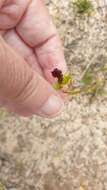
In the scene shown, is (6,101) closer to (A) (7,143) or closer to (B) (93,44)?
(A) (7,143)

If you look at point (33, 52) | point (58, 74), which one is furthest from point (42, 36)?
point (58, 74)

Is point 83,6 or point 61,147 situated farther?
point 83,6

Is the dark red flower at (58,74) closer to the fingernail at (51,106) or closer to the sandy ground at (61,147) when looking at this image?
the fingernail at (51,106)

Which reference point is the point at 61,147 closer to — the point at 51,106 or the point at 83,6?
the point at 51,106

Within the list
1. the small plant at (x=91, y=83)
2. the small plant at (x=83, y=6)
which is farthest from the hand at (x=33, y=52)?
the small plant at (x=83, y=6)

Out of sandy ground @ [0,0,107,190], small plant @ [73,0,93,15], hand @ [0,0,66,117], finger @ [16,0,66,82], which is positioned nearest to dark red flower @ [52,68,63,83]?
hand @ [0,0,66,117]

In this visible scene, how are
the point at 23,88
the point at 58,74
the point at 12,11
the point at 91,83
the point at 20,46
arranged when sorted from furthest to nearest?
the point at 91,83 < the point at 20,46 < the point at 12,11 < the point at 58,74 < the point at 23,88

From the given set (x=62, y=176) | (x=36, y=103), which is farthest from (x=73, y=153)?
(x=36, y=103)

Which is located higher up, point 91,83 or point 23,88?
point 23,88
